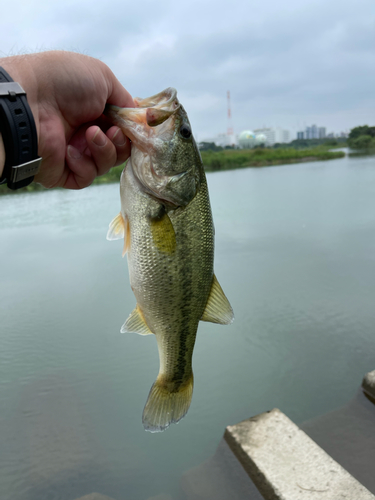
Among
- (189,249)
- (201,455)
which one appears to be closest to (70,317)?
(201,455)

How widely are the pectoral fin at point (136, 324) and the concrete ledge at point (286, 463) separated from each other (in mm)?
1295

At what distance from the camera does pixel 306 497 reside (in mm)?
1796

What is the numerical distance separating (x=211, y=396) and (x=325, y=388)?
1.10m

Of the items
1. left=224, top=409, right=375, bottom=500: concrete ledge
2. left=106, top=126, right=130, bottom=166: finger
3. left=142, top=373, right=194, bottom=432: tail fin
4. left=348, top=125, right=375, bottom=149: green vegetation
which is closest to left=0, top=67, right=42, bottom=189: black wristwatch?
left=106, top=126, right=130, bottom=166: finger

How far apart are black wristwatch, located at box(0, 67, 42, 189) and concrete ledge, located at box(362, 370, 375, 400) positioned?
3.16 m

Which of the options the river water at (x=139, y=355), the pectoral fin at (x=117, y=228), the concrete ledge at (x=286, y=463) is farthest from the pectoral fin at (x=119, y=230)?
the river water at (x=139, y=355)

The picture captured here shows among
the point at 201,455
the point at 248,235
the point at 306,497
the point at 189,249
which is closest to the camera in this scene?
the point at 189,249

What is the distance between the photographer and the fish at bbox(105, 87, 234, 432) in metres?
1.17

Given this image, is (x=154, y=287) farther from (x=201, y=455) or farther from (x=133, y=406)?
(x=133, y=406)

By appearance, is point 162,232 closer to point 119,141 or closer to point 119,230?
point 119,230

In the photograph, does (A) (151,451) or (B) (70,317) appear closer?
(A) (151,451)

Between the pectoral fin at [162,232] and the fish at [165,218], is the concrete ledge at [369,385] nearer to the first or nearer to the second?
the fish at [165,218]

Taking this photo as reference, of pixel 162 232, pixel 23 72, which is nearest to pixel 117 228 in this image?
pixel 162 232

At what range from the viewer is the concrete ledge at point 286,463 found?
1836 millimetres
